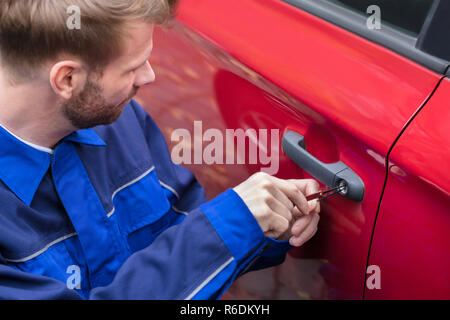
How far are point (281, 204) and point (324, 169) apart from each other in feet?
0.40

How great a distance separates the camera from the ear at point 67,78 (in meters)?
1.21

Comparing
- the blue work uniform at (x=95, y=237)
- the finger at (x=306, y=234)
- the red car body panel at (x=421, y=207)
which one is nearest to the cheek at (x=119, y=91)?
the blue work uniform at (x=95, y=237)

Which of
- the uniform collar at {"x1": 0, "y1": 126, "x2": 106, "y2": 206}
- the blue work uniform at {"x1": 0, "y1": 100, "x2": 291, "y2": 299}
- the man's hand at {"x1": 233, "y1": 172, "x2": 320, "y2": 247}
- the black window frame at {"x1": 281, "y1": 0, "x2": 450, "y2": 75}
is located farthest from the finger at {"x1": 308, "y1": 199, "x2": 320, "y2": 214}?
the uniform collar at {"x1": 0, "y1": 126, "x2": 106, "y2": 206}

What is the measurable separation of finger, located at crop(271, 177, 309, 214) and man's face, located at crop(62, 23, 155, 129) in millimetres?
410

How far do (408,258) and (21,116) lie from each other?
0.88m

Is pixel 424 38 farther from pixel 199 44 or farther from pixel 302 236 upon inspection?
pixel 199 44

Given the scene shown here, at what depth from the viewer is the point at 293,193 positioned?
49.2 inches

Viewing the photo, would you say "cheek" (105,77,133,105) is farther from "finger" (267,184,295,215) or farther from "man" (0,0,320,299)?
"finger" (267,184,295,215)

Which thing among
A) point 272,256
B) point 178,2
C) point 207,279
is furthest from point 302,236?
point 178,2

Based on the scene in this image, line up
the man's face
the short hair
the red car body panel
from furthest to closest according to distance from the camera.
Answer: the man's face < the short hair < the red car body panel

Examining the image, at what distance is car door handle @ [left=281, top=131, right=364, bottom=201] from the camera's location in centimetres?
120

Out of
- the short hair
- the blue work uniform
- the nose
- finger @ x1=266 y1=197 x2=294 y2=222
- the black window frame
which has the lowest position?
the blue work uniform

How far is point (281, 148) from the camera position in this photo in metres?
1.37

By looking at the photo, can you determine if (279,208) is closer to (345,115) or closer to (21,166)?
(345,115)
